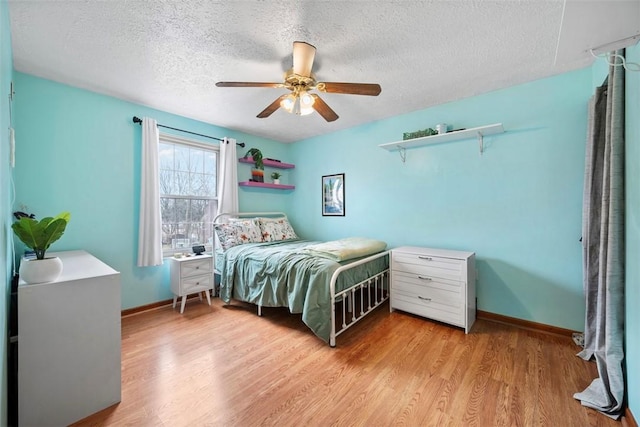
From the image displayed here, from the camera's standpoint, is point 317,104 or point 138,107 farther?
point 138,107

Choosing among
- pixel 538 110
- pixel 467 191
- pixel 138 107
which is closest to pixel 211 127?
pixel 138 107

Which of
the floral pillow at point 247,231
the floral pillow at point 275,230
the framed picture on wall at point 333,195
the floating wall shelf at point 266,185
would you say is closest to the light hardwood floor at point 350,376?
the floral pillow at point 247,231

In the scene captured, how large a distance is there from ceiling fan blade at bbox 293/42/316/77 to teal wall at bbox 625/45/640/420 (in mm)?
1770

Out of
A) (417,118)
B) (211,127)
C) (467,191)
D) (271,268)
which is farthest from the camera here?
(211,127)

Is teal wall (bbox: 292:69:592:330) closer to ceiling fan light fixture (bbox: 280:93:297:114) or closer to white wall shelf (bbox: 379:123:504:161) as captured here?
white wall shelf (bbox: 379:123:504:161)

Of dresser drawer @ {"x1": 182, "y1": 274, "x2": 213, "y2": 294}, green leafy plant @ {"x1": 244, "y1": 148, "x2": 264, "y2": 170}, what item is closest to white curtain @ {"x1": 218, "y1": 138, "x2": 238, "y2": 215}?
green leafy plant @ {"x1": 244, "y1": 148, "x2": 264, "y2": 170}

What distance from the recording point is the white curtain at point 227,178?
354 cm

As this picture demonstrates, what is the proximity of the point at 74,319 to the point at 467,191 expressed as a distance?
133 inches

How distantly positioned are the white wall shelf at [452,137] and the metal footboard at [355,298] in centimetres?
131

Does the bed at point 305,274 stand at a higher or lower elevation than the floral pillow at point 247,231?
lower

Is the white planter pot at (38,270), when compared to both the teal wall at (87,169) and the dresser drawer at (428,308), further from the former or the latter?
the dresser drawer at (428,308)

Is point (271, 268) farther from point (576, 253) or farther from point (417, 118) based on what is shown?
point (576, 253)

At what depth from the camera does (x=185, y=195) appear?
3.33 metres

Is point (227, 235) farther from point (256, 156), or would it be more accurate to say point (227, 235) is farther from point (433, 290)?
point (433, 290)
